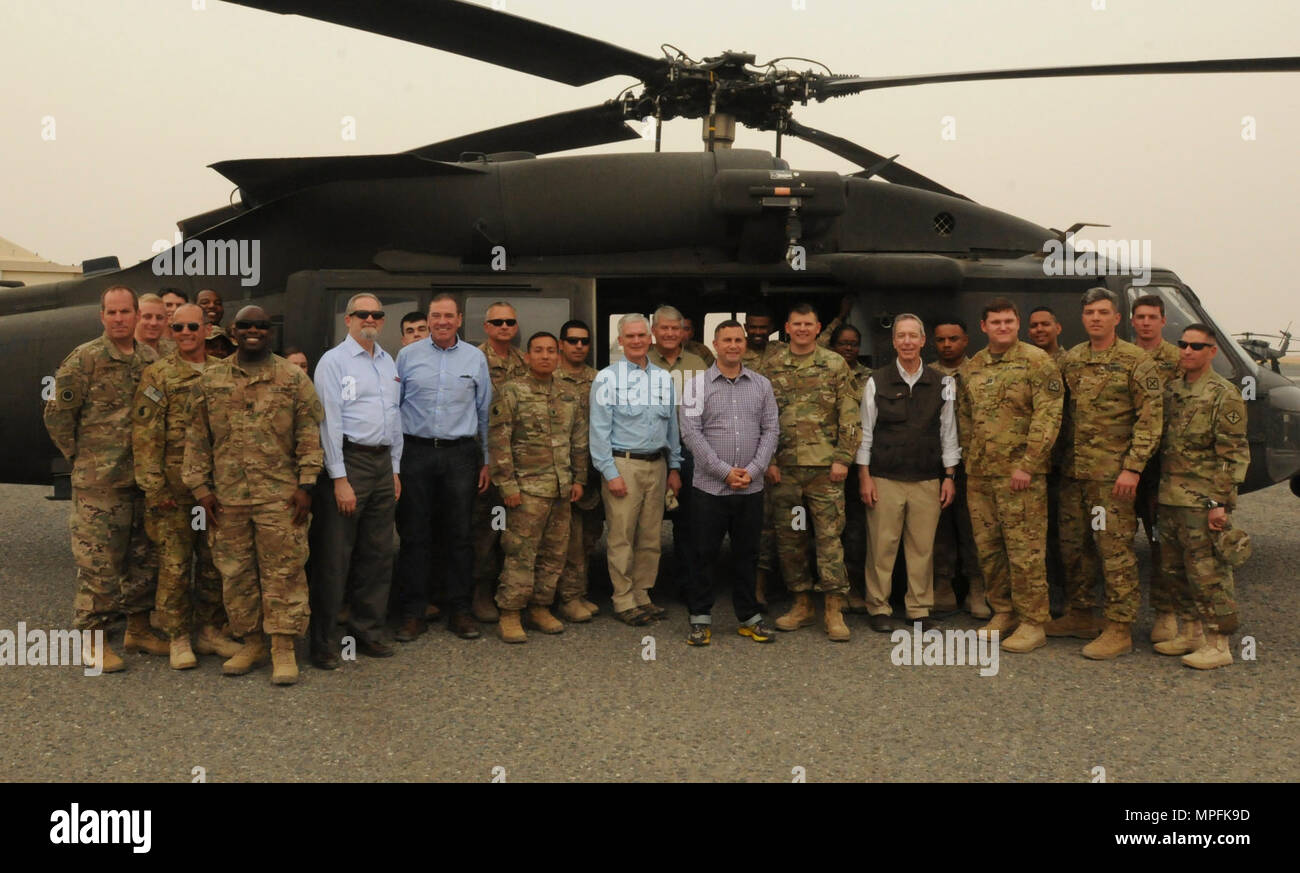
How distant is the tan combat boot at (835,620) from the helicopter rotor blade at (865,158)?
3.15 m

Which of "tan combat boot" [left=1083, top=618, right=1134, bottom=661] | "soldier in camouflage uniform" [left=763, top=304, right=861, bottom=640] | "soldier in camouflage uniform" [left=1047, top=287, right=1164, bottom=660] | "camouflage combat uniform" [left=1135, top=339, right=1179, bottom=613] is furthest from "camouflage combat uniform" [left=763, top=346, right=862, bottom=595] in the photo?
"camouflage combat uniform" [left=1135, top=339, right=1179, bottom=613]

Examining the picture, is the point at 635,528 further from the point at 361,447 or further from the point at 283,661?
the point at 283,661

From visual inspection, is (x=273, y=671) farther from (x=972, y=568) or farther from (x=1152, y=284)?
(x=1152, y=284)

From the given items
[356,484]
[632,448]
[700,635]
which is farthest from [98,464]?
[700,635]

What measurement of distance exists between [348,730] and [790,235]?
3849 mm

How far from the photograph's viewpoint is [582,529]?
213 inches

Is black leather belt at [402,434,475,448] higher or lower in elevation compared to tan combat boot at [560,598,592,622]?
higher

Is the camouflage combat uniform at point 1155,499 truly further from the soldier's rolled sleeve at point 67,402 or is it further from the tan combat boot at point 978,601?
the soldier's rolled sleeve at point 67,402

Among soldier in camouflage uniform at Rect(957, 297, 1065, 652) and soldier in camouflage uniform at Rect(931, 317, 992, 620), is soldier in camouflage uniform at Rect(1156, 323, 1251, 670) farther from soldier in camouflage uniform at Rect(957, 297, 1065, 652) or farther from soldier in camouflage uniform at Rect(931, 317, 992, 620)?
soldier in camouflage uniform at Rect(931, 317, 992, 620)

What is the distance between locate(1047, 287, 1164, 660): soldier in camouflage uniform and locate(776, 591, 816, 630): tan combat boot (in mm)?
1449

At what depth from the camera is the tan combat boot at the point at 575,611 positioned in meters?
5.30

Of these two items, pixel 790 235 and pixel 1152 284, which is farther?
pixel 1152 284

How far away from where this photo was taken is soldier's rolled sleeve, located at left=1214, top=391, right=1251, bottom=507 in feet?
14.8
